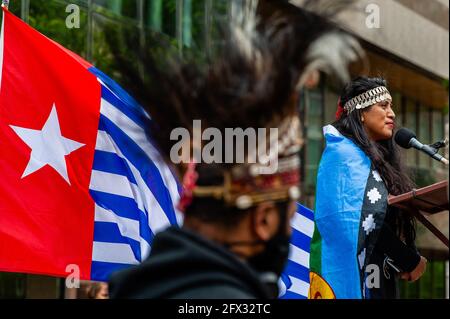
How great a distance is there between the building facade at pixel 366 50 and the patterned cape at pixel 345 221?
75cm

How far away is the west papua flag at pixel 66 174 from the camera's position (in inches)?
252

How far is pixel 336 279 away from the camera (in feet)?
18.7

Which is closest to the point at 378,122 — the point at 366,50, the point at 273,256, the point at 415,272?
the point at 415,272

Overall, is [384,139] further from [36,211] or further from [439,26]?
[439,26]

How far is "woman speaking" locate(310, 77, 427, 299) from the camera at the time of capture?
5715 mm

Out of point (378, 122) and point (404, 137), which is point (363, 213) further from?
point (378, 122)

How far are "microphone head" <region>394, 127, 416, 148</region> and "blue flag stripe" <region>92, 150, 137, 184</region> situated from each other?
5.60 feet

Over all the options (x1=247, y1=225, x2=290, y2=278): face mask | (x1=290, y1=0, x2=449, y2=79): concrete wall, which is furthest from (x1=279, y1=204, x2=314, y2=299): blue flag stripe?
(x1=290, y1=0, x2=449, y2=79): concrete wall

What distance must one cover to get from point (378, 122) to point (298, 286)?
1947 mm

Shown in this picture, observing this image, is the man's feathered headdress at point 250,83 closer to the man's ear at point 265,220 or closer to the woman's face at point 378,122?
the man's ear at point 265,220

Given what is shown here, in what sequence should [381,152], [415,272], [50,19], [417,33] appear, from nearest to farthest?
[415,272], [381,152], [50,19], [417,33]

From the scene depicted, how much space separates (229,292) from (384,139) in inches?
146

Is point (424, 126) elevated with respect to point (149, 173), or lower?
elevated

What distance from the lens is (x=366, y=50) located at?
22.7m
